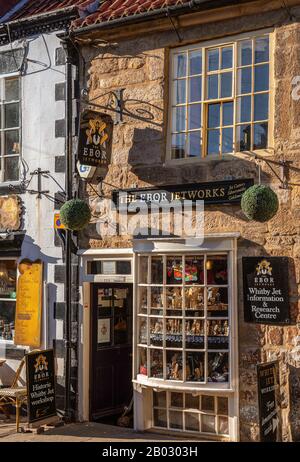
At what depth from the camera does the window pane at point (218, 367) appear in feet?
30.0

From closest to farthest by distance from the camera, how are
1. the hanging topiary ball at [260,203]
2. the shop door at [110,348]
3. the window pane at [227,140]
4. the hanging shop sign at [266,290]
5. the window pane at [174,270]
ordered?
the hanging topiary ball at [260,203], the hanging shop sign at [266,290], the window pane at [227,140], the window pane at [174,270], the shop door at [110,348]

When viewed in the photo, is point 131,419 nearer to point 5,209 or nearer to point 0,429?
point 0,429

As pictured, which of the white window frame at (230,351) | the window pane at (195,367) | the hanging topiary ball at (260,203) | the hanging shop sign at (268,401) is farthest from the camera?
the window pane at (195,367)

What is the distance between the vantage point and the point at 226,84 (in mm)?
9492

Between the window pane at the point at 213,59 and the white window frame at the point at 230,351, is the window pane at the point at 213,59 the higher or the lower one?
the higher one

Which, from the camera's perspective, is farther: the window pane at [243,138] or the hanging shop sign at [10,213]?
the hanging shop sign at [10,213]

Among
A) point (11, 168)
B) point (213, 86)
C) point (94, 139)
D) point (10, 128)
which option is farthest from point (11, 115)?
point (213, 86)

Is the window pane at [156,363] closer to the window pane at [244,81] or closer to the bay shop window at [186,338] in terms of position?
the bay shop window at [186,338]

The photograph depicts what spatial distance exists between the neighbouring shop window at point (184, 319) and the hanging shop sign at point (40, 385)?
1.47 m

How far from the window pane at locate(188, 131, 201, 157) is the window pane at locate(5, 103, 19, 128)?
342 centimetres

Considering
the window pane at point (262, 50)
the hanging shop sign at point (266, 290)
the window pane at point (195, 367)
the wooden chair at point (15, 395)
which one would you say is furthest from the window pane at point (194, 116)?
the wooden chair at point (15, 395)

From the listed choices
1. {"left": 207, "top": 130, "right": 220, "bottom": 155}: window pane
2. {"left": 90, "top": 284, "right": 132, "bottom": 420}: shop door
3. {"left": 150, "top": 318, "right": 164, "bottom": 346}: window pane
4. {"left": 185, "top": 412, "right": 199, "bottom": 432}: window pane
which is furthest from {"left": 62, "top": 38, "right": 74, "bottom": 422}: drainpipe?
{"left": 207, "top": 130, "right": 220, "bottom": 155}: window pane

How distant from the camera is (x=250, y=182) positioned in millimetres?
9086

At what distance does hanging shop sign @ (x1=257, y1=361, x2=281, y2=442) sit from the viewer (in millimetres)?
8289
